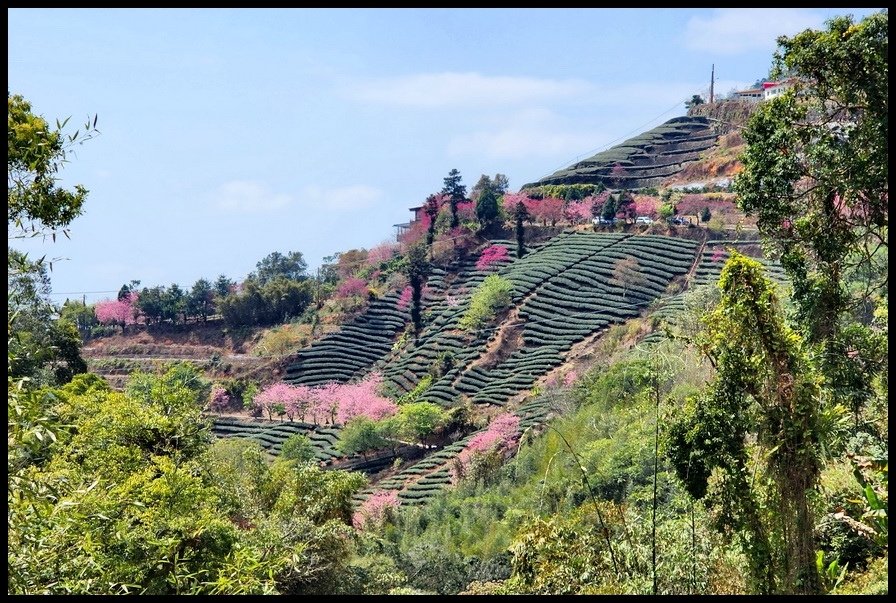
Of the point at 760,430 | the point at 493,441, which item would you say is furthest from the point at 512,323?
the point at 760,430

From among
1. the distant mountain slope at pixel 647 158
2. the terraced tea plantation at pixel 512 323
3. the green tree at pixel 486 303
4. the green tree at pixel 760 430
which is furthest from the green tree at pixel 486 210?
the green tree at pixel 760 430

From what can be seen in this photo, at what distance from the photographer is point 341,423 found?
37.1m

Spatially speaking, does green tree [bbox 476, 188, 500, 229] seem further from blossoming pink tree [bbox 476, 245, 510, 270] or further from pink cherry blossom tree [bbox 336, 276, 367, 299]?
pink cherry blossom tree [bbox 336, 276, 367, 299]

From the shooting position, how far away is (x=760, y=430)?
6.16 meters

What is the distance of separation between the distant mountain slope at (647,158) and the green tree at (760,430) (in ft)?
177

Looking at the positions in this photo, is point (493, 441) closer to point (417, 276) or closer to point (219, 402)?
point (417, 276)

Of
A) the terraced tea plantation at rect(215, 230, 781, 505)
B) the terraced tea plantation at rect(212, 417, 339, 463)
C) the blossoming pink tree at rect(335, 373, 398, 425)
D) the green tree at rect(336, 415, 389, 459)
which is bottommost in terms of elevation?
the terraced tea plantation at rect(212, 417, 339, 463)

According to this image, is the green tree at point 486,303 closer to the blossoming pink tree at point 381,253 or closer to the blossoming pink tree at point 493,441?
the blossoming pink tree at point 493,441

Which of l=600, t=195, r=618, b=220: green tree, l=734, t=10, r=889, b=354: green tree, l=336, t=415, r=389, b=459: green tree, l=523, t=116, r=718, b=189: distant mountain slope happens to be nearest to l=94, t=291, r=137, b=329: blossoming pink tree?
l=336, t=415, r=389, b=459: green tree

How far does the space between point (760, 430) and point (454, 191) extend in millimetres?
48263

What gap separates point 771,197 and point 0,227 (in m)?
7.11

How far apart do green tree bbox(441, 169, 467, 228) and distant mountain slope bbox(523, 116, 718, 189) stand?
10.1 meters

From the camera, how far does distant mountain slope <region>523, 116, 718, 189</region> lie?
59.9 metres

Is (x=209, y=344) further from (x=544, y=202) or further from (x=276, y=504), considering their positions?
(x=276, y=504)
